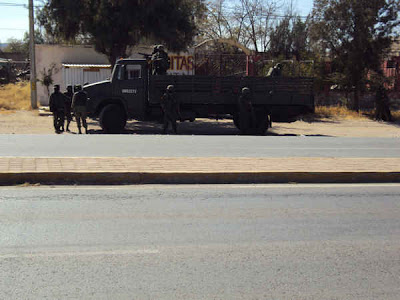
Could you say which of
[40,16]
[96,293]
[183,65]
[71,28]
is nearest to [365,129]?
[183,65]

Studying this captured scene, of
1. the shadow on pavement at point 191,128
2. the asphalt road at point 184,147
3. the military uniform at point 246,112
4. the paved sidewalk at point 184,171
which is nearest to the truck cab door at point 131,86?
the shadow on pavement at point 191,128

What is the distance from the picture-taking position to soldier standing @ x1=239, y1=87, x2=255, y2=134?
1811 centimetres

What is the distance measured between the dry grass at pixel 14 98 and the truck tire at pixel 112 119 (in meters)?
10.3

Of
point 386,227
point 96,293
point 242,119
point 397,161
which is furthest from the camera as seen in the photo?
point 242,119

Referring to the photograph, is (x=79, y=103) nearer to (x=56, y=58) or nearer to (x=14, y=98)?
(x=56, y=58)

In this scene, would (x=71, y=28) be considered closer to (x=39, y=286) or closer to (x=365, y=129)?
(x=365, y=129)

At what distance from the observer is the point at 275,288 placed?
430cm

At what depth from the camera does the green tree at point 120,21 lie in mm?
22219

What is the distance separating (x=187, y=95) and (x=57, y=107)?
4583 millimetres

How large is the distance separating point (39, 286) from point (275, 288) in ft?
6.41

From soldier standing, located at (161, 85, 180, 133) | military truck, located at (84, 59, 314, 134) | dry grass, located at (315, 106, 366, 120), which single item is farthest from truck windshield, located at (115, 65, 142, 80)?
dry grass, located at (315, 106, 366, 120)

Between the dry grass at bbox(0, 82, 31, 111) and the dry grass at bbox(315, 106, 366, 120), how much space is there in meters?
15.3

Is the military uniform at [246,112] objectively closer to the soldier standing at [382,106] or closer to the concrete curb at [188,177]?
the concrete curb at [188,177]

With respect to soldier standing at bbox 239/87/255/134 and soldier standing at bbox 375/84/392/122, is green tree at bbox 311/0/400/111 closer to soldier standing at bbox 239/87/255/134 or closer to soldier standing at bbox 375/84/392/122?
soldier standing at bbox 375/84/392/122
